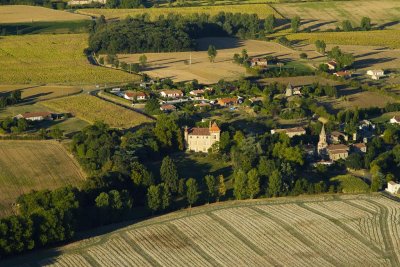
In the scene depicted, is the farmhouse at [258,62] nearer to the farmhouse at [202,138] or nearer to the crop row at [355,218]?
the farmhouse at [202,138]

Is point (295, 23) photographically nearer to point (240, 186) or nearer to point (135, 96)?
point (135, 96)

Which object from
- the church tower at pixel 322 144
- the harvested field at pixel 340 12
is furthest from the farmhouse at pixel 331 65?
the church tower at pixel 322 144

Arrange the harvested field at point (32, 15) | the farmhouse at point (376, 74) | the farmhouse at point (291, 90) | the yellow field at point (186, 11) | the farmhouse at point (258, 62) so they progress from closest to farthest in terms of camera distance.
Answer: the farmhouse at point (291, 90) < the farmhouse at point (376, 74) < the farmhouse at point (258, 62) < the harvested field at point (32, 15) < the yellow field at point (186, 11)

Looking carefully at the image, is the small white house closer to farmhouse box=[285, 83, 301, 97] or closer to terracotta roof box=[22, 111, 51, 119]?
farmhouse box=[285, 83, 301, 97]

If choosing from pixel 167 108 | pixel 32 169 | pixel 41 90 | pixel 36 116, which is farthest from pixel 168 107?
pixel 32 169

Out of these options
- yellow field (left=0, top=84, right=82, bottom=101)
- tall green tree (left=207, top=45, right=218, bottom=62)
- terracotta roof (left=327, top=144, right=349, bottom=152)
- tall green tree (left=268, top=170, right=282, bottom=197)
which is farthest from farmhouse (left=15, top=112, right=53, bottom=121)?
tall green tree (left=207, top=45, right=218, bottom=62)

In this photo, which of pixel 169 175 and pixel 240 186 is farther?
pixel 169 175
